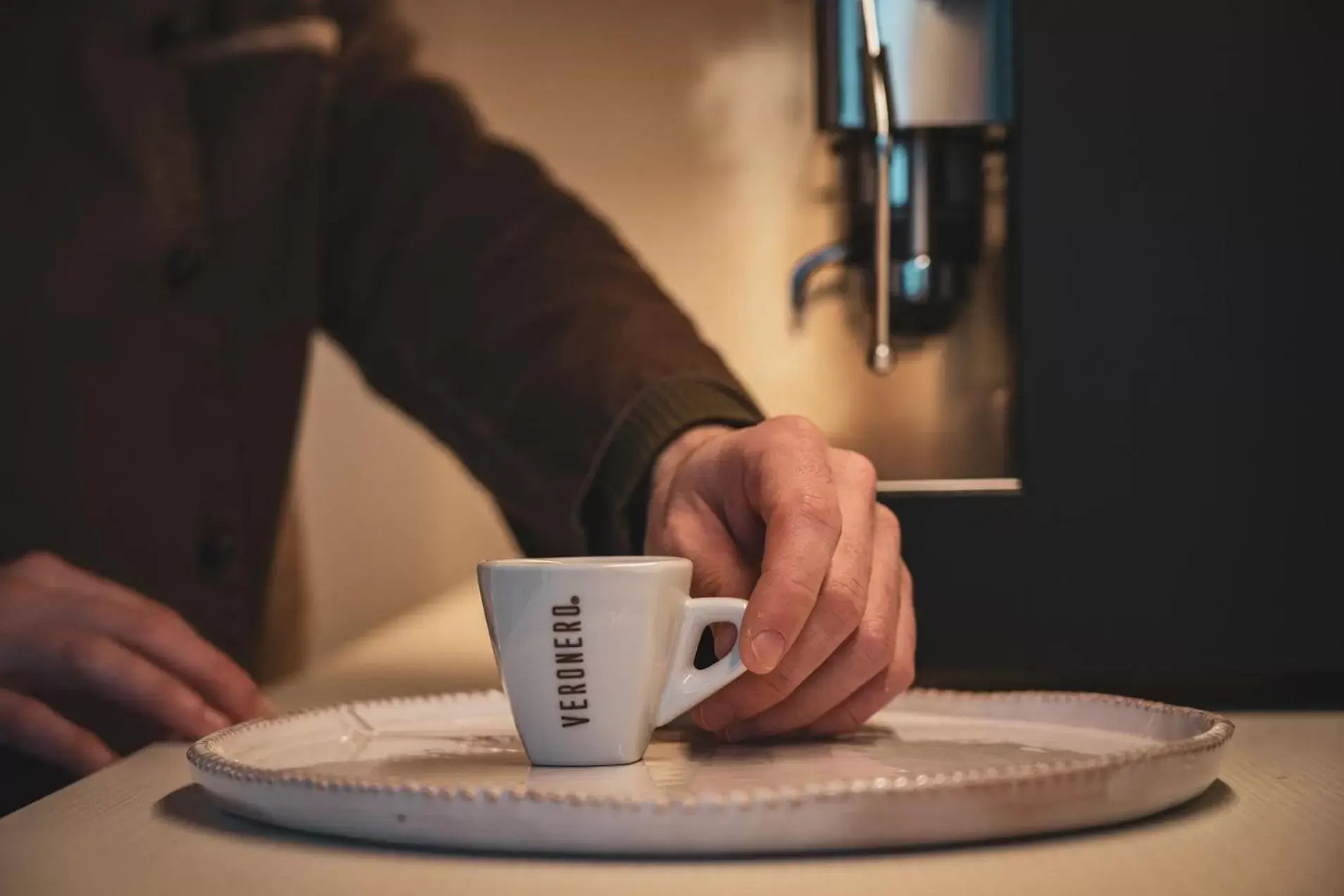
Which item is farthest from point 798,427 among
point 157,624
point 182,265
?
point 182,265

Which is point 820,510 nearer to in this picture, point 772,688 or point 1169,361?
point 772,688

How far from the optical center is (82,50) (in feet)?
3.24

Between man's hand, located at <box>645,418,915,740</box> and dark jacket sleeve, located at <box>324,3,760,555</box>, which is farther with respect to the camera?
dark jacket sleeve, located at <box>324,3,760,555</box>

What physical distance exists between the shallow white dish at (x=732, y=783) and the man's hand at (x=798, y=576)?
18 millimetres

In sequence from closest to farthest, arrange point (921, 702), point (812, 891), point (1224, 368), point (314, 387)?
point (812, 891), point (921, 702), point (1224, 368), point (314, 387)

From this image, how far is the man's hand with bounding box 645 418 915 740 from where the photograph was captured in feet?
1.61

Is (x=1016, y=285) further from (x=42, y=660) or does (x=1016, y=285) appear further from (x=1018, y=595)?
(x=42, y=660)

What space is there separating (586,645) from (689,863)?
0.33 feet

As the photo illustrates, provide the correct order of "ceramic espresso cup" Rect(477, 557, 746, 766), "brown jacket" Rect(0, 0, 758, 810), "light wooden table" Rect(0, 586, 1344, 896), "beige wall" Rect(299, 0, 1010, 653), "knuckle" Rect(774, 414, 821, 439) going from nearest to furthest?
"light wooden table" Rect(0, 586, 1344, 896) → "ceramic espresso cup" Rect(477, 557, 746, 766) → "knuckle" Rect(774, 414, 821, 439) → "brown jacket" Rect(0, 0, 758, 810) → "beige wall" Rect(299, 0, 1010, 653)

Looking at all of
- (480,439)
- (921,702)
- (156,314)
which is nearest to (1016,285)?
(921,702)

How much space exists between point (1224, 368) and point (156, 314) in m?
0.69

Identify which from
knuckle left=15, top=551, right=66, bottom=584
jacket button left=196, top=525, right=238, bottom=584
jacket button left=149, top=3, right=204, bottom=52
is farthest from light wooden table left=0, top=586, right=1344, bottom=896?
jacket button left=149, top=3, right=204, bottom=52

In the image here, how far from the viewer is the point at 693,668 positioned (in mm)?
500

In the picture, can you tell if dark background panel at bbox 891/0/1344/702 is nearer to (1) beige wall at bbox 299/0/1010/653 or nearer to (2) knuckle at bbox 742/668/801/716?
(2) knuckle at bbox 742/668/801/716
